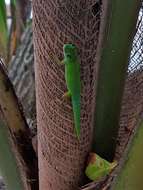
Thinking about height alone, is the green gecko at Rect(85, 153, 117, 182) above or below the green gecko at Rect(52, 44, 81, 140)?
below

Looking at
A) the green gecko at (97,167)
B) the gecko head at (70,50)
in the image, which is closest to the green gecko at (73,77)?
the gecko head at (70,50)

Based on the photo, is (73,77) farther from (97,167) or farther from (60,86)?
(97,167)

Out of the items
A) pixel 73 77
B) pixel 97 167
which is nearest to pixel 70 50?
pixel 73 77

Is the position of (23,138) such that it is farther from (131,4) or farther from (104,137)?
(131,4)

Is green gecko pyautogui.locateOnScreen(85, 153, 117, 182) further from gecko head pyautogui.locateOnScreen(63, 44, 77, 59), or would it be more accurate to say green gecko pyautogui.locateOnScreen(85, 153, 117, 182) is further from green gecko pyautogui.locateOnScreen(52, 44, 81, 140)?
gecko head pyautogui.locateOnScreen(63, 44, 77, 59)

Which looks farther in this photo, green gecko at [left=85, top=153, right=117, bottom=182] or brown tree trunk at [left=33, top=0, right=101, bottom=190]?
green gecko at [left=85, top=153, right=117, bottom=182]

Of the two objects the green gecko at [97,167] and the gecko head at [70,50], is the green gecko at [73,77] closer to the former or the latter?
the gecko head at [70,50]

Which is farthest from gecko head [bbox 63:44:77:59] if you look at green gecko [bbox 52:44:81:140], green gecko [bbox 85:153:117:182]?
green gecko [bbox 85:153:117:182]
